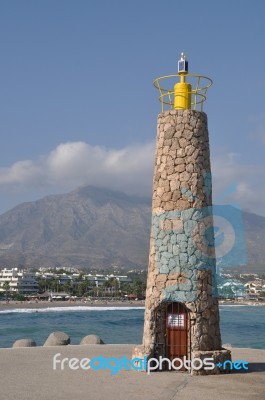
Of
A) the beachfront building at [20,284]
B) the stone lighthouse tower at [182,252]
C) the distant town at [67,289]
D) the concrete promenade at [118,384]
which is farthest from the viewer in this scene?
the beachfront building at [20,284]

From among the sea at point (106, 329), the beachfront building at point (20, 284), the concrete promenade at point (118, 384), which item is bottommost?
the sea at point (106, 329)

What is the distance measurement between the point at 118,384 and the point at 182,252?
3.53m

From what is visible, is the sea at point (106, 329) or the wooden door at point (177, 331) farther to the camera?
the sea at point (106, 329)

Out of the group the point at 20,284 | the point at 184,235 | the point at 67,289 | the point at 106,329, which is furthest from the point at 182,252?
the point at 20,284

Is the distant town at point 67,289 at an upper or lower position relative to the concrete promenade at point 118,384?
upper

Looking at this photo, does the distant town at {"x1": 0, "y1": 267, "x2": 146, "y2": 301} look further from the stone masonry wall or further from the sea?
the stone masonry wall

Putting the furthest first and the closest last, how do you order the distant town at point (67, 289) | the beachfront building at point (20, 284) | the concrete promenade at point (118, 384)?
the beachfront building at point (20, 284)
the distant town at point (67, 289)
the concrete promenade at point (118, 384)

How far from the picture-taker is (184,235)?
1451 centimetres

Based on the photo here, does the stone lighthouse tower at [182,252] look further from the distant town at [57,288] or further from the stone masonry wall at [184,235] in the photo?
the distant town at [57,288]

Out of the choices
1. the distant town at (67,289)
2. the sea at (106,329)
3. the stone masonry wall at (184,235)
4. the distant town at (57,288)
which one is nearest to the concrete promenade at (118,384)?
the stone masonry wall at (184,235)

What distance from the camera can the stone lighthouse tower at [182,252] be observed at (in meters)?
14.3

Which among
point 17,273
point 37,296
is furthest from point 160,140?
point 17,273

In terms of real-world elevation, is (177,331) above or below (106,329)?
above

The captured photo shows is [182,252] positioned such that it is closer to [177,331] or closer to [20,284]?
[177,331]
